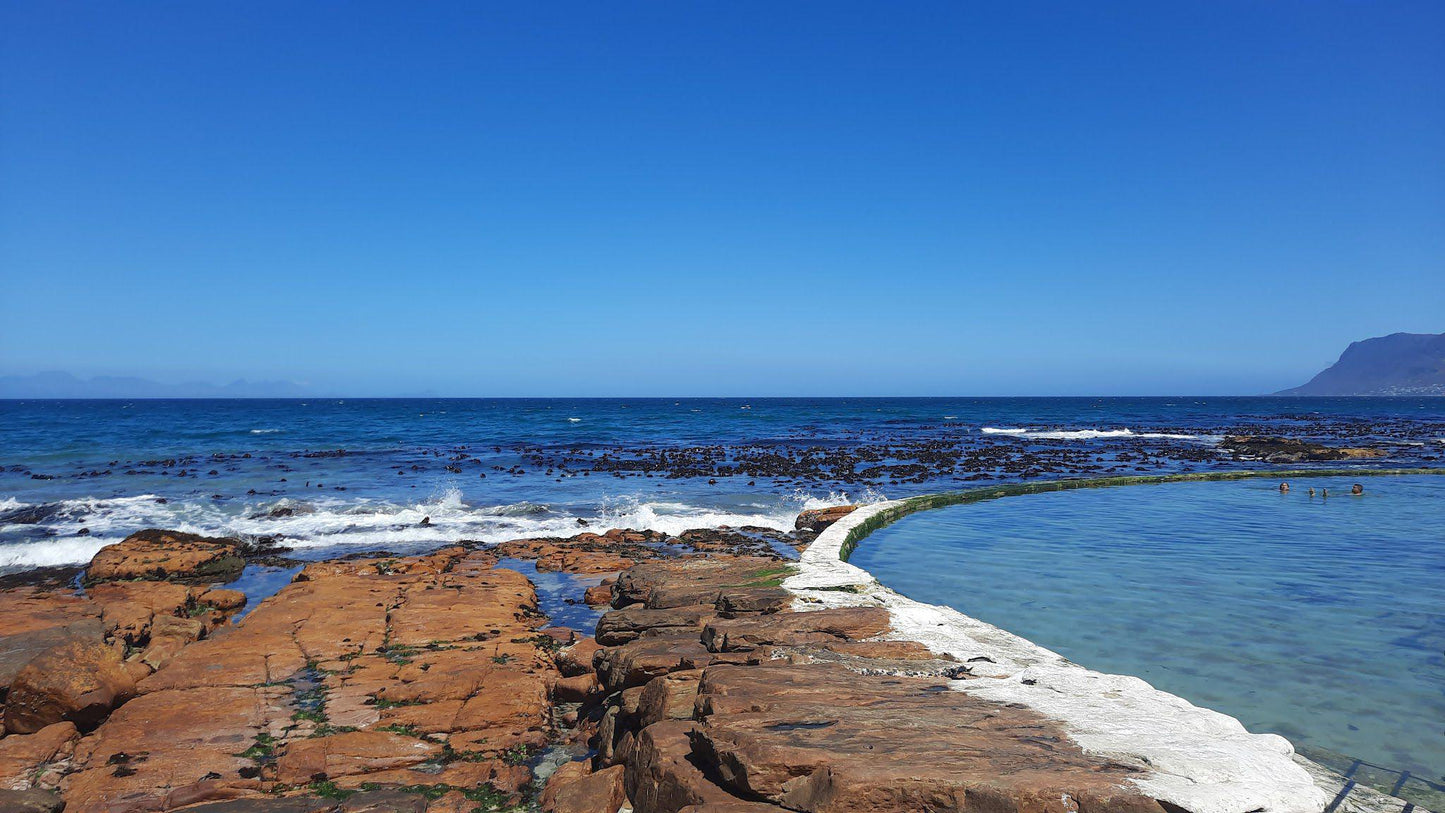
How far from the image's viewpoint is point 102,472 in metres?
27.5

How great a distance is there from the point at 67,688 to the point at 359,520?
1260 cm

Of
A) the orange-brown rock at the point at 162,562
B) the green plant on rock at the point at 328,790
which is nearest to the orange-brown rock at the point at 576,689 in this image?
the green plant on rock at the point at 328,790

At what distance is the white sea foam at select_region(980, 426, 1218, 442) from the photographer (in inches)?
1879

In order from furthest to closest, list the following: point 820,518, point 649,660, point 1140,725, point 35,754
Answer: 1. point 820,518
2. point 649,660
3. point 35,754
4. point 1140,725

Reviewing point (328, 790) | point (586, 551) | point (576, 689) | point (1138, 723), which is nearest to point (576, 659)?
point (576, 689)

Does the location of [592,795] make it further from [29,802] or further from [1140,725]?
[29,802]

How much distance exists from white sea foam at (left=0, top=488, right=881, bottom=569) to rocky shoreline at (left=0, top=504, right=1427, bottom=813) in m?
6.59

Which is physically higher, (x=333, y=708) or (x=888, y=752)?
(x=888, y=752)

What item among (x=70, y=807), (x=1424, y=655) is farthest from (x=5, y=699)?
(x=1424, y=655)

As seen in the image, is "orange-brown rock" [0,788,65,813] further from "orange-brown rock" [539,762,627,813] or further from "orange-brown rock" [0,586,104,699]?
"orange-brown rock" [539,762,627,813]

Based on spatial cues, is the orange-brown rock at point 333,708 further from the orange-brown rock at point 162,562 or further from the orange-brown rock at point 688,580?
the orange-brown rock at point 162,562

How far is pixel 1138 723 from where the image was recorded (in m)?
4.32

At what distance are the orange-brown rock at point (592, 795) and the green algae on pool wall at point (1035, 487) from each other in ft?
22.9

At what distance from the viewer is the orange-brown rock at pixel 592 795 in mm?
4262
